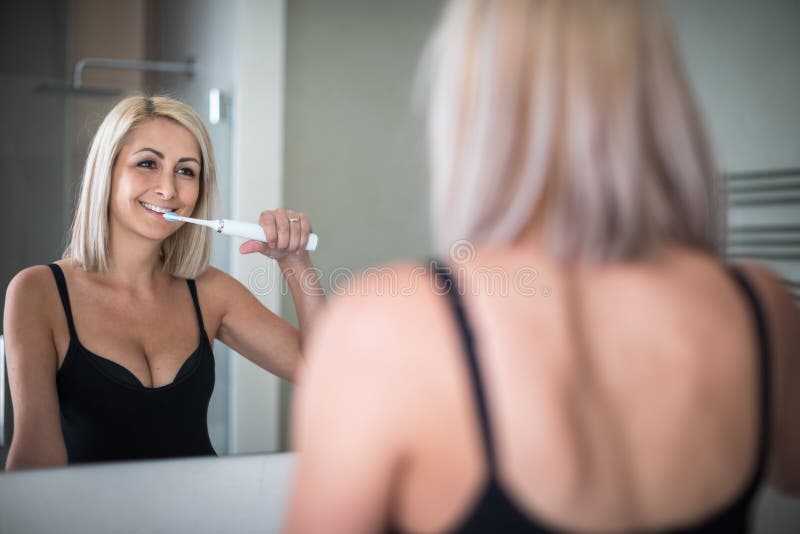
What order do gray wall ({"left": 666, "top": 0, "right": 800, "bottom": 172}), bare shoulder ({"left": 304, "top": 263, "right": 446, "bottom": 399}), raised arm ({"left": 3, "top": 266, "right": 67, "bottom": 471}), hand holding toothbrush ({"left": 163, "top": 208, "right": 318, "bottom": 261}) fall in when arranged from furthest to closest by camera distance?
gray wall ({"left": 666, "top": 0, "right": 800, "bottom": 172}) → hand holding toothbrush ({"left": 163, "top": 208, "right": 318, "bottom": 261}) → raised arm ({"left": 3, "top": 266, "right": 67, "bottom": 471}) → bare shoulder ({"left": 304, "top": 263, "right": 446, "bottom": 399})

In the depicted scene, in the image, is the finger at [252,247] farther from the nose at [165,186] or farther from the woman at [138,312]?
the nose at [165,186]

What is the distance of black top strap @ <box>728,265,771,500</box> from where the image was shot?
1.70ft

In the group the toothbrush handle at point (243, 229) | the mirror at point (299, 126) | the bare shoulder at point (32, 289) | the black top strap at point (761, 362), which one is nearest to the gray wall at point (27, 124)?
the bare shoulder at point (32, 289)

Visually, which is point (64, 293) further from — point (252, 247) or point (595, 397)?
point (595, 397)

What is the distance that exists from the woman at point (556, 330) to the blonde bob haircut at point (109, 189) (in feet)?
1.78

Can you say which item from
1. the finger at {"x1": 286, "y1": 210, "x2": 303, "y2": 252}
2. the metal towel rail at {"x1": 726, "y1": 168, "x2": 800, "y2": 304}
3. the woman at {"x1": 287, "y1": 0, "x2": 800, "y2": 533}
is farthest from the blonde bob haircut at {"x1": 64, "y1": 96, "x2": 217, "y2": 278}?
the metal towel rail at {"x1": 726, "y1": 168, "x2": 800, "y2": 304}

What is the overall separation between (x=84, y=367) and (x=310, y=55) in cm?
53

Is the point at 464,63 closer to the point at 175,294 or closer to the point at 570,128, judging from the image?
the point at 570,128

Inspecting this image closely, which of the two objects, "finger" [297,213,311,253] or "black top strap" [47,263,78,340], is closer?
"black top strap" [47,263,78,340]

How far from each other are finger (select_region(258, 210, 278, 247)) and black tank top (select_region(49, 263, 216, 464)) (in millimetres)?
134

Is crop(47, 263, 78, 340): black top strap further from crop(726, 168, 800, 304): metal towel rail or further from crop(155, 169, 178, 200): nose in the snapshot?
crop(726, 168, 800, 304): metal towel rail

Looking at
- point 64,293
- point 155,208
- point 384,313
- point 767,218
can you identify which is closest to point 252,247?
point 155,208

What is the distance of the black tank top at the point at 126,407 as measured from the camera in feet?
3.00

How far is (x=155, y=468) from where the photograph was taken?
1.00 meters
